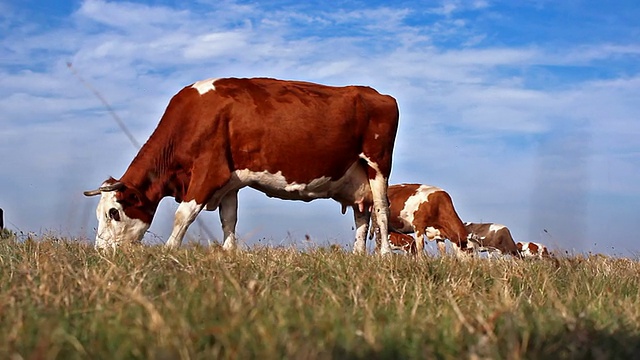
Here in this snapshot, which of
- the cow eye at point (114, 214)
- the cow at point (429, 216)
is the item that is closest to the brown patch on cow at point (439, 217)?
the cow at point (429, 216)

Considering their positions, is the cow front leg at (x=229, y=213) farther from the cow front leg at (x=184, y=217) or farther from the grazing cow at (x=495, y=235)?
the grazing cow at (x=495, y=235)

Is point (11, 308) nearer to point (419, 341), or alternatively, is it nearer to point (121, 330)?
point (121, 330)

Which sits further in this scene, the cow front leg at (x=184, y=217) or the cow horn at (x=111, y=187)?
the cow horn at (x=111, y=187)

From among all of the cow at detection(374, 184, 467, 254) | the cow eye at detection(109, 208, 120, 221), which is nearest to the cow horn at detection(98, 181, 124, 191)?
the cow eye at detection(109, 208, 120, 221)

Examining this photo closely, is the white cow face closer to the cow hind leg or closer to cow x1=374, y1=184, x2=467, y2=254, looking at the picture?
the cow hind leg

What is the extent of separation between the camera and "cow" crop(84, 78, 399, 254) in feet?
32.5

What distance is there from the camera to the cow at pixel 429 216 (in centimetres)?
1994

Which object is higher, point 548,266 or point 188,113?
point 188,113

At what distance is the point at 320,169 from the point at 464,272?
413cm

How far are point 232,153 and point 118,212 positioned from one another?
163 centimetres

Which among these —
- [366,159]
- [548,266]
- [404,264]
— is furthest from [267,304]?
[366,159]

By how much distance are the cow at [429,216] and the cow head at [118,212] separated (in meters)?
10.4

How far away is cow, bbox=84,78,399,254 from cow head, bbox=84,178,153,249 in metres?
0.01

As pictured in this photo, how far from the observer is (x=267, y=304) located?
157 inches
